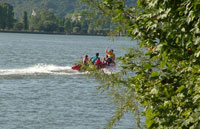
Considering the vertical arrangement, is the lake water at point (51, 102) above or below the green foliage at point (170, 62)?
below

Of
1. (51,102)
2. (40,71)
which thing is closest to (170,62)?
(51,102)

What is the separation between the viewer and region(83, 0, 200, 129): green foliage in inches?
232

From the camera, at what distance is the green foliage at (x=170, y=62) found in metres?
5.90

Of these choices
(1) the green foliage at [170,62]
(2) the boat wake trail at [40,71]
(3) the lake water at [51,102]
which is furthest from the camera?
(2) the boat wake trail at [40,71]

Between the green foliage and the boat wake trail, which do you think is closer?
the green foliage

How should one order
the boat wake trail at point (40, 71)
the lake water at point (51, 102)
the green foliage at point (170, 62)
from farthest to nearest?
the boat wake trail at point (40, 71) < the lake water at point (51, 102) < the green foliage at point (170, 62)

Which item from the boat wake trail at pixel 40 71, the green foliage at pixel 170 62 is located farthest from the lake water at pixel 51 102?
the green foliage at pixel 170 62

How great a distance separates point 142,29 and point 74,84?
2975 centimetres

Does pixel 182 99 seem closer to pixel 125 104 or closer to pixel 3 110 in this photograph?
pixel 125 104

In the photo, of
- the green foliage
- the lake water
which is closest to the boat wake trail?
the lake water

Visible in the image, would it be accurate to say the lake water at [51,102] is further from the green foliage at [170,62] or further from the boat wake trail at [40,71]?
the green foliage at [170,62]

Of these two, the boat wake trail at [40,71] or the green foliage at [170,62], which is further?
the boat wake trail at [40,71]

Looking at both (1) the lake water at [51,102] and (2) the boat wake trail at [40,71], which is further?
(2) the boat wake trail at [40,71]

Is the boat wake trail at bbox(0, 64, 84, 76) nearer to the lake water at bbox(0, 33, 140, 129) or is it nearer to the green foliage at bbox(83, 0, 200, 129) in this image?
the lake water at bbox(0, 33, 140, 129)
